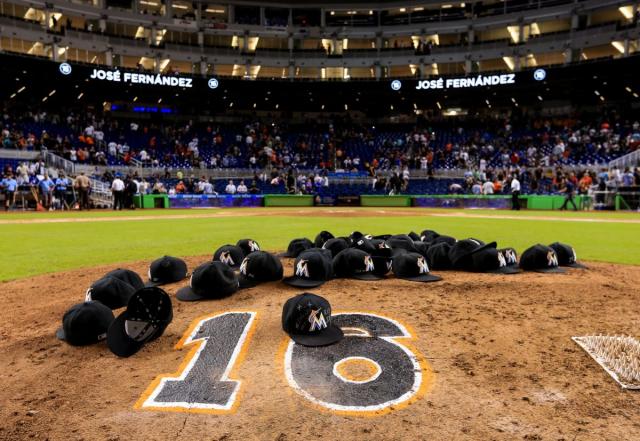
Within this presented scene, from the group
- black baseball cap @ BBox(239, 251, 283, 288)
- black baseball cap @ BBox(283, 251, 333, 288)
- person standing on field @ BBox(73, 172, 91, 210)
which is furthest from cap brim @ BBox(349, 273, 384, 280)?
person standing on field @ BBox(73, 172, 91, 210)

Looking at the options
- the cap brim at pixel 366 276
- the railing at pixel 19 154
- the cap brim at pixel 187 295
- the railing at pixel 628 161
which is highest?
the railing at pixel 19 154

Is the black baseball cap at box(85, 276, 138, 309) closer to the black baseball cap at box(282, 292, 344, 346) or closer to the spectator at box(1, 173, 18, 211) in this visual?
the black baseball cap at box(282, 292, 344, 346)

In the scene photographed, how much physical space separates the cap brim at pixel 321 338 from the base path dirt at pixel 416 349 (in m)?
0.16

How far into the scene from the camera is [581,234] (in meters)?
10.6

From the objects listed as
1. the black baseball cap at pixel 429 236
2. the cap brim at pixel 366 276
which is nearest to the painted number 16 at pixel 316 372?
the cap brim at pixel 366 276

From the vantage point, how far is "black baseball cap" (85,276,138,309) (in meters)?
3.93

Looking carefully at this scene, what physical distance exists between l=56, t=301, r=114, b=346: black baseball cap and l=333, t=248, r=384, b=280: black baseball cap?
8.64 feet

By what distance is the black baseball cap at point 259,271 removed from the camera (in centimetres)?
491

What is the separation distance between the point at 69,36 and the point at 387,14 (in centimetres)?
3366

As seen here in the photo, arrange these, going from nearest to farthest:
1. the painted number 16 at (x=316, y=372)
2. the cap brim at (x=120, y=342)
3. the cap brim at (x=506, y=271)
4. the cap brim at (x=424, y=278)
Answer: the painted number 16 at (x=316, y=372), the cap brim at (x=120, y=342), the cap brim at (x=424, y=278), the cap brim at (x=506, y=271)

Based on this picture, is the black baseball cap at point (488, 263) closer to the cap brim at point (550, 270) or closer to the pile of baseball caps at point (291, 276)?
the pile of baseball caps at point (291, 276)

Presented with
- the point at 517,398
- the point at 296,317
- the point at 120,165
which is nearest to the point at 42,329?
the point at 296,317

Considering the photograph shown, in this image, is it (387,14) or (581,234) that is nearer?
(581,234)

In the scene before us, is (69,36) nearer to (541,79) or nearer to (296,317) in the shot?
(541,79)
